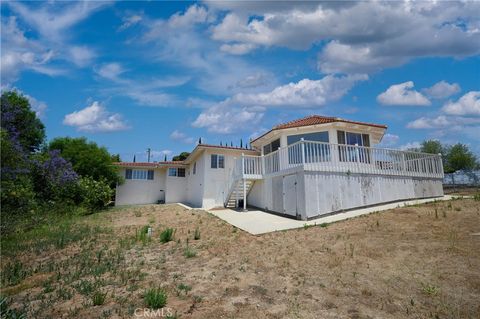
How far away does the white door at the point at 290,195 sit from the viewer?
11.1m

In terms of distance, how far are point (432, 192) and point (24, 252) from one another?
16.6 m

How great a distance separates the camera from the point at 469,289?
4473mm

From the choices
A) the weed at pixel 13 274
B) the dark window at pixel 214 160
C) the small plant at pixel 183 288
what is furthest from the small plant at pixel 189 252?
the dark window at pixel 214 160

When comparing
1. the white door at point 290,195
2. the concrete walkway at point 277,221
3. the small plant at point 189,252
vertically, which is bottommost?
the small plant at point 189,252

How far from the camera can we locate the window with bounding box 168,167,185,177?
77.8 feet

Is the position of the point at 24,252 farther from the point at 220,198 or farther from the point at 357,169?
the point at 357,169

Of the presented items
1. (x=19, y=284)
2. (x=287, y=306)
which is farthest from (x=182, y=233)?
(x=287, y=306)

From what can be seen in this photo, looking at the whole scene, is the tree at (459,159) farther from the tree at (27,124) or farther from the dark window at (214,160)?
the tree at (27,124)

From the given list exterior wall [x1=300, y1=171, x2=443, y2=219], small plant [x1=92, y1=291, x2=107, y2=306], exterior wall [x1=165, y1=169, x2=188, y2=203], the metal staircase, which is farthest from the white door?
exterior wall [x1=165, y1=169, x2=188, y2=203]

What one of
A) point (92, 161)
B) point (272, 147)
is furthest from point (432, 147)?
point (92, 161)

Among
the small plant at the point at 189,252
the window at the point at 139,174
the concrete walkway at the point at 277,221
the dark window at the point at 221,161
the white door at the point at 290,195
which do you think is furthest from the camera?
the window at the point at 139,174

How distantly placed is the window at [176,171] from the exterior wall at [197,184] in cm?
115

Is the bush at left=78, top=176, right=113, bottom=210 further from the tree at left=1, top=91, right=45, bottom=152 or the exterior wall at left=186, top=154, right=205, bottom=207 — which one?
the tree at left=1, top=91, right=45, bottom=152

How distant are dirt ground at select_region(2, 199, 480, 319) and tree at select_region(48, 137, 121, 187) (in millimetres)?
12473
